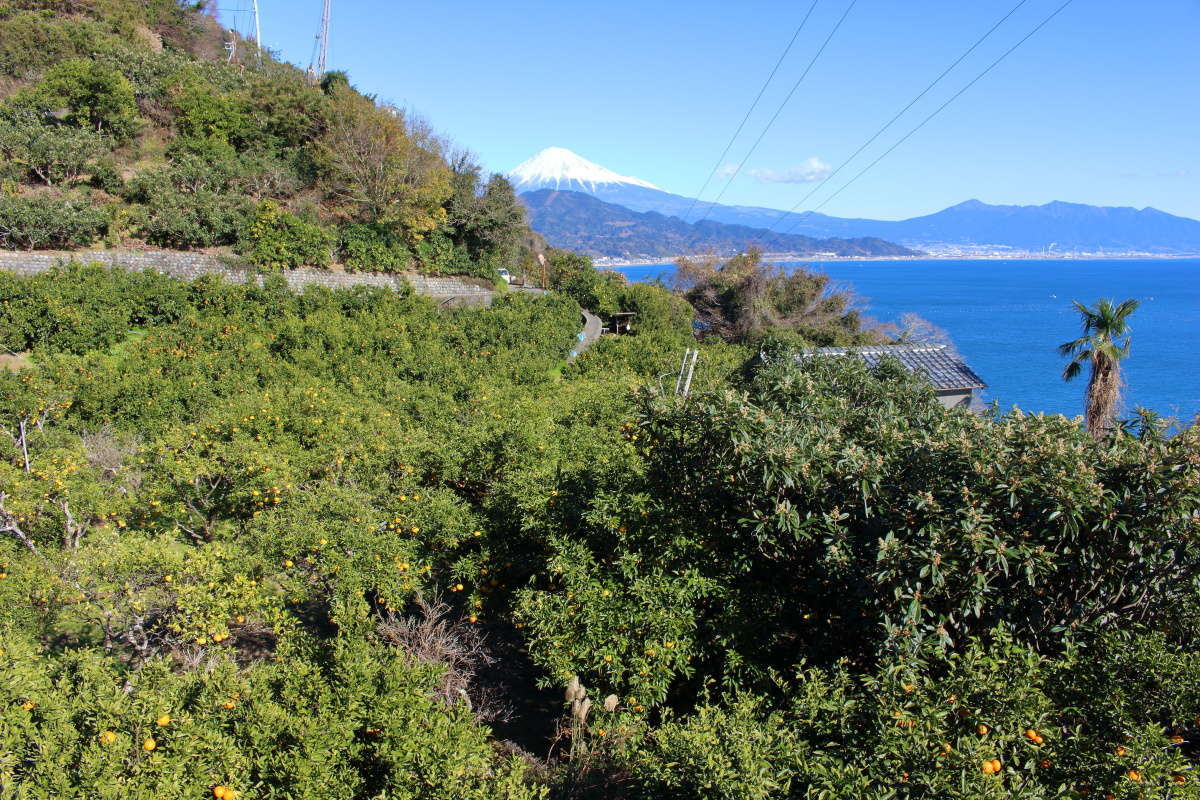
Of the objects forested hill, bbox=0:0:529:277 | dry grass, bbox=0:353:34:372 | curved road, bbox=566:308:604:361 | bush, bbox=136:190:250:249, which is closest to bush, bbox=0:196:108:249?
forested hill, bbox=0:0:529:277

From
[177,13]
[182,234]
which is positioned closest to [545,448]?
[182,234]

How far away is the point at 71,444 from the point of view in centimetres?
1141

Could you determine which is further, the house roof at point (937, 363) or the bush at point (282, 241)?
the bush at point (282, 241)

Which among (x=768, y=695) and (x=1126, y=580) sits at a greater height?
(x=1126, y=580)

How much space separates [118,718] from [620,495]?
442 centimetres

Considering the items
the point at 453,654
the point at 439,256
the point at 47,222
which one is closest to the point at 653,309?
the point at 439,256

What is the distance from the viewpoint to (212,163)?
28.0 meters

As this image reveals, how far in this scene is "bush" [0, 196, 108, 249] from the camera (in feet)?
67.2

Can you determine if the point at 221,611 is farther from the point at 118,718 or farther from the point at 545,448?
Result: the point at 545,448

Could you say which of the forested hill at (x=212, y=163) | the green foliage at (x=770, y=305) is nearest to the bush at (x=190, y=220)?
the forested hill at (x=212, y=163)

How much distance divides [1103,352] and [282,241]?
26.3 m

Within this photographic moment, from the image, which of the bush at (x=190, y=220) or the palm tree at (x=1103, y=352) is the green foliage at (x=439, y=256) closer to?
the bush at (x=190, y=220)

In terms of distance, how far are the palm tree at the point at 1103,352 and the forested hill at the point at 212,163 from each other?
2397 centimetres

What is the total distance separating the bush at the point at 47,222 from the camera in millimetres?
20484
